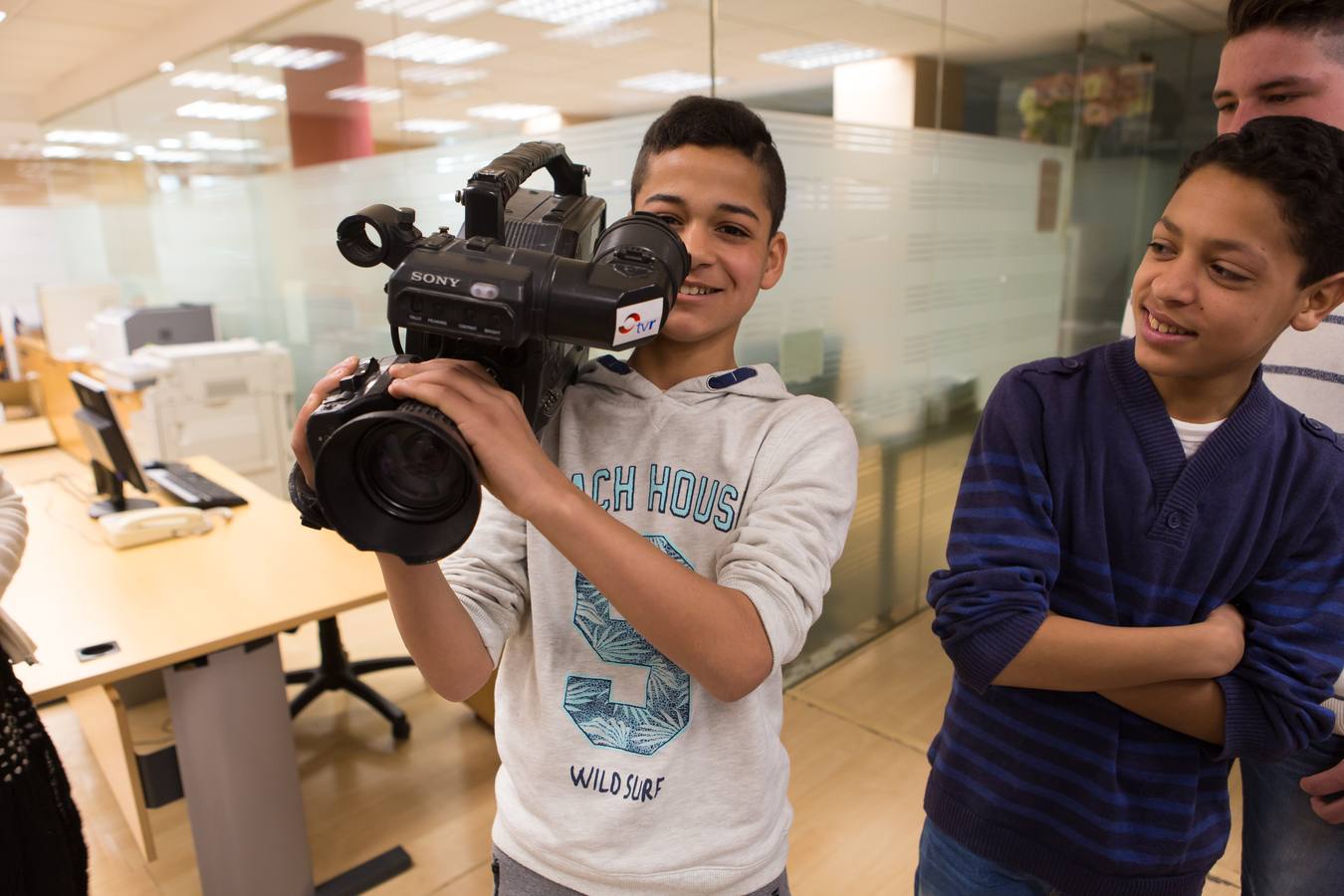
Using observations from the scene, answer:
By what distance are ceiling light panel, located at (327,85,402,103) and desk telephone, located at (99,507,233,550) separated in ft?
5.82

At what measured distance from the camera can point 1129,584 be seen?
0.84 metres

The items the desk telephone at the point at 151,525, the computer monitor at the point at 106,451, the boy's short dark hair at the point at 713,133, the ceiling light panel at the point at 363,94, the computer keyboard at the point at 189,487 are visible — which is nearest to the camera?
A: the boy's short dark hair at the point at 713,133

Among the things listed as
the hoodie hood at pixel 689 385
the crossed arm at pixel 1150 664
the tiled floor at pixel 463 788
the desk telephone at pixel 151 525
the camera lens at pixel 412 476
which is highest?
the hoodie hood at pixel 689 385

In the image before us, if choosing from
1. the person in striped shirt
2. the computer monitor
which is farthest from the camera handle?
the computer monitor

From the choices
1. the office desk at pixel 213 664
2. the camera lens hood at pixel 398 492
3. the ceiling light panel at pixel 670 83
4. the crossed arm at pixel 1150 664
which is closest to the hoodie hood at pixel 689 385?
the camera lens hood at pixel 398 492

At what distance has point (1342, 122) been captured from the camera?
1010 millimetres

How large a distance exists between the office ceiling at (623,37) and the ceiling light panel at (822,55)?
2 cm

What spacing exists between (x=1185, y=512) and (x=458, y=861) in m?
1.79

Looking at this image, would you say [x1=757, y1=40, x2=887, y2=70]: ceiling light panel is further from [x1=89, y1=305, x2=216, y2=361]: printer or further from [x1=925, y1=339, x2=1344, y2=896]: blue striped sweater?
[x1=89, y1=305, x2=216, y2=361]: printer

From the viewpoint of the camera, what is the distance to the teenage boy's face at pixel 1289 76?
999mm

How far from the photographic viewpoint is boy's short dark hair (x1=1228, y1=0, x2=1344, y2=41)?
100 centimetres

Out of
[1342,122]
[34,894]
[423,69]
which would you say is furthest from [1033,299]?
[34,894]

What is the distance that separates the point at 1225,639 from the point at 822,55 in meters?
2.07

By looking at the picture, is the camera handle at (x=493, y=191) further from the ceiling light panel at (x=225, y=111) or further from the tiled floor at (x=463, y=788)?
the ceiling light panel at (x=225, y=111)
